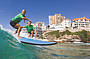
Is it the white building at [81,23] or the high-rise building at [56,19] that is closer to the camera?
the white building at [81,23]

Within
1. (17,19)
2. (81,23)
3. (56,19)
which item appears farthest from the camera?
(56,19)

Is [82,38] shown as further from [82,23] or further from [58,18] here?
[58,18]

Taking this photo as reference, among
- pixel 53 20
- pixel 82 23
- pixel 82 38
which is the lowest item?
pixel 82 38

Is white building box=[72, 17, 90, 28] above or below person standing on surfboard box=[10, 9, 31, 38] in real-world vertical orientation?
above

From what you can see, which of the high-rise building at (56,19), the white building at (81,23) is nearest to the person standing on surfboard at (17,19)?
the white building at (81,23)

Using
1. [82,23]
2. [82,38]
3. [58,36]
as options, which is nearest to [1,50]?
[82,38]

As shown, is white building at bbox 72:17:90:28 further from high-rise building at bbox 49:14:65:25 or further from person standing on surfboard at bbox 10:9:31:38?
person standing on surfboard at bbox 10:9:31:38

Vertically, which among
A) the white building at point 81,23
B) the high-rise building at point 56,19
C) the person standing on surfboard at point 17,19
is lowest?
the person standing on surfboard at point 17,19

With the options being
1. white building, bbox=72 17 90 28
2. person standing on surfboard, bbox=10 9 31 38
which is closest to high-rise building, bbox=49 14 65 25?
white building, bbox=72 17 90 28

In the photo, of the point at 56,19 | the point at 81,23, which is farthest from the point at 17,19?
the point at 56,19

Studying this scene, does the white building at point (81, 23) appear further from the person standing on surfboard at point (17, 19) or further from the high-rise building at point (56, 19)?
the person standing on surfboard at point (17, 19)

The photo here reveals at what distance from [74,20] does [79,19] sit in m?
3.13

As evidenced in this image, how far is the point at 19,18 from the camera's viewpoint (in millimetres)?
7180

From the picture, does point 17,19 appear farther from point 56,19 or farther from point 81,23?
point 56,19
